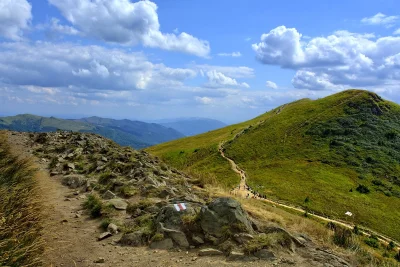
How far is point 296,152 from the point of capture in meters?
87.2

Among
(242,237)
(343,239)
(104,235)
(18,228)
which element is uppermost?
(18,228)

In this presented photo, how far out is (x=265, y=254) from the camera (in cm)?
Result: 1057

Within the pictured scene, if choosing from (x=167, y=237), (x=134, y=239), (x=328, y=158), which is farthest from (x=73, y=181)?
(x=328, y=158)

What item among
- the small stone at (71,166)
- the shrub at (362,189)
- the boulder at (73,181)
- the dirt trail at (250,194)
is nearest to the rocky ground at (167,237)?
the boulder at (73,181)

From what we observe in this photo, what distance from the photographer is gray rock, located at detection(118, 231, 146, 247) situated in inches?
476

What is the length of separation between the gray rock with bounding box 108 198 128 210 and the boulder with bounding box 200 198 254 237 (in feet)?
16.4

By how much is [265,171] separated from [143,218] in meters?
65.2

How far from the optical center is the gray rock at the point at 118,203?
15.6m

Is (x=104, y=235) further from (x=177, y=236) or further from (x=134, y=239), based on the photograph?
(x=177, y=236)

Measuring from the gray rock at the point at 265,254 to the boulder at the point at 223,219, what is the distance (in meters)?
1.16

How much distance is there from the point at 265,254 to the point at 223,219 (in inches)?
81.5

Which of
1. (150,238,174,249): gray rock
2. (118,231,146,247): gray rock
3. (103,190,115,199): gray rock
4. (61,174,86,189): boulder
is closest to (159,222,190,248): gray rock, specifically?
(150,238,174,249): gray rock

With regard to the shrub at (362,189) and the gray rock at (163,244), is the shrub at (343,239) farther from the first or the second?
the shrub at (362,189)

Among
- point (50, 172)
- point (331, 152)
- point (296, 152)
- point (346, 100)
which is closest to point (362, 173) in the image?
point (331, 152)
